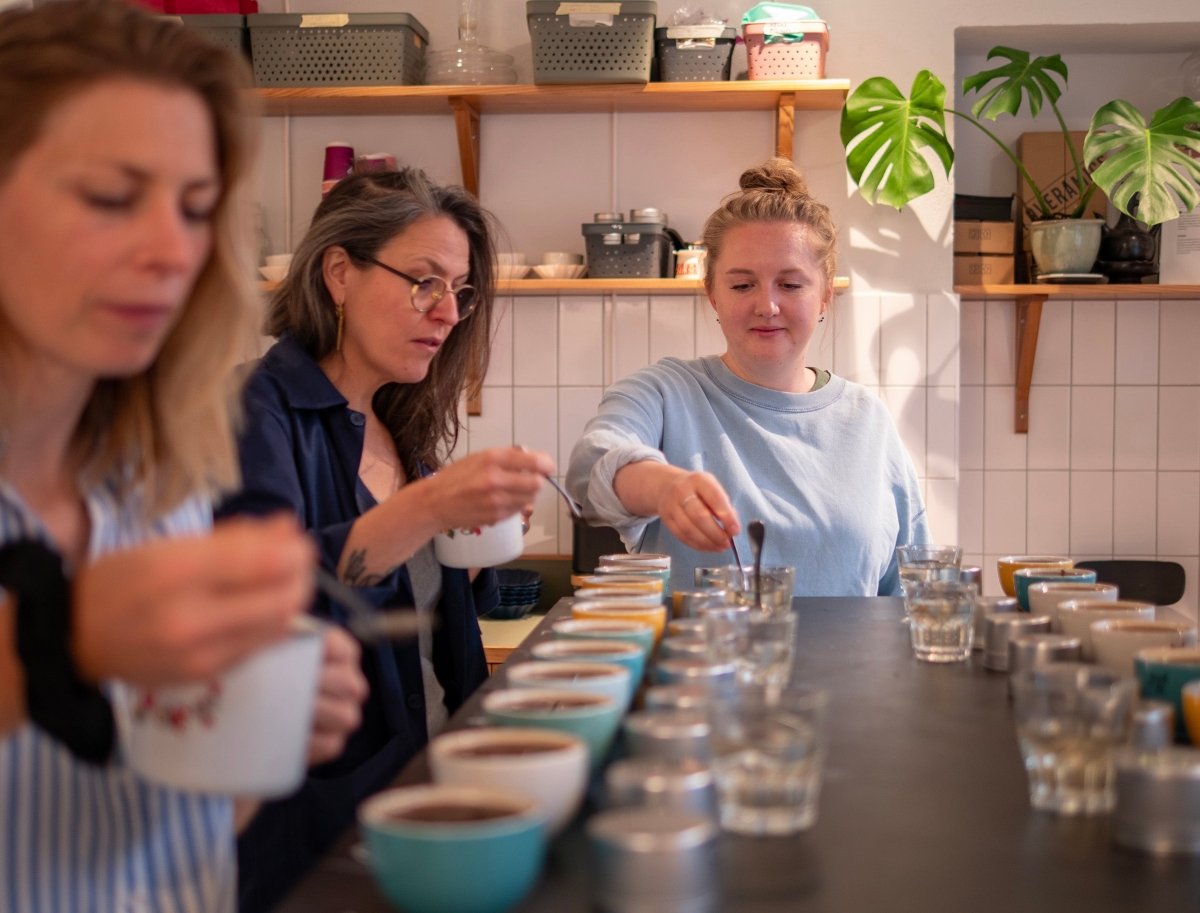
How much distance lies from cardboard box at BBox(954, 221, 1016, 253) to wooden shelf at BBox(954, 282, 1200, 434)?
0.11 metres

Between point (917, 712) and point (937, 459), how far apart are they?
87.4 inches

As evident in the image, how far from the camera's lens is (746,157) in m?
3.32

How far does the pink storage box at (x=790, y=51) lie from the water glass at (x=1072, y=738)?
2391 mm

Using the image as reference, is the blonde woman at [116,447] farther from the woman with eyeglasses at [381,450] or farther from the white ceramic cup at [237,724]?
the woman with eyeglasses at [381,450]

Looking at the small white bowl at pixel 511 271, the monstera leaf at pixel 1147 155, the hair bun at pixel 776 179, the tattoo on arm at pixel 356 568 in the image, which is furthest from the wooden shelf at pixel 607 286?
the tattoo on arm at pixel 356 568

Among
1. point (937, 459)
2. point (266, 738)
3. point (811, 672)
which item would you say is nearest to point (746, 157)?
point (937, 459)

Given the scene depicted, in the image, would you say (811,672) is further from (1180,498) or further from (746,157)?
(1180,498)

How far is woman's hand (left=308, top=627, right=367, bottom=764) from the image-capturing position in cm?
87

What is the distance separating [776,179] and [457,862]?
1753 mm

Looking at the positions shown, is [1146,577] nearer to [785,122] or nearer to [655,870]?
[785,122]

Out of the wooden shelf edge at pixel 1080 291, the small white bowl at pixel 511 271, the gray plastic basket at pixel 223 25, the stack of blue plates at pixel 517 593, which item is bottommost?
the stack of blue plates at pixel 517 593

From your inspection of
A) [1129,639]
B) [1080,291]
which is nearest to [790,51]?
[1080,291]

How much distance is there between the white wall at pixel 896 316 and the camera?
325 cm

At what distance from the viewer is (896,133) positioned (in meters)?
3.06
